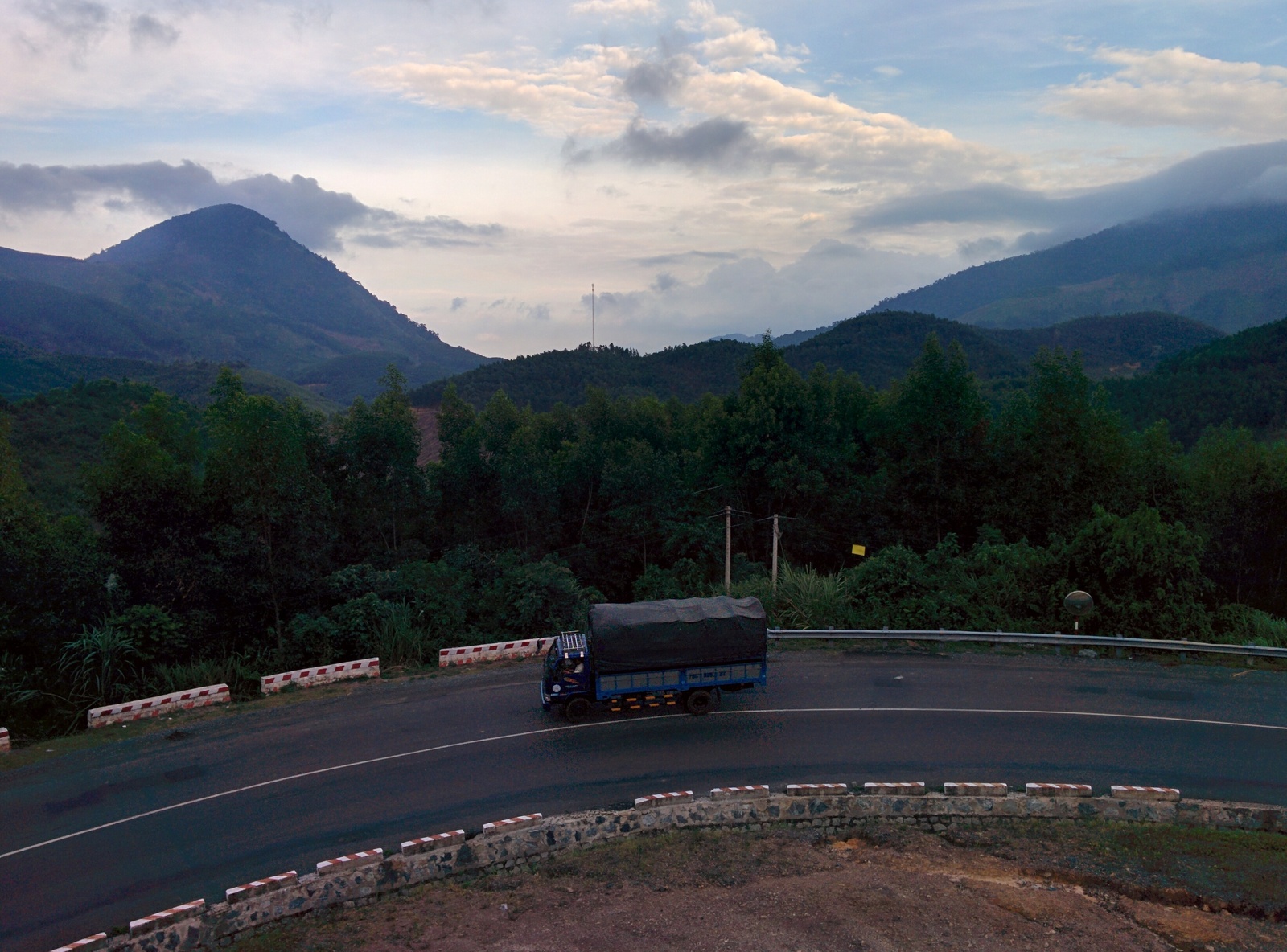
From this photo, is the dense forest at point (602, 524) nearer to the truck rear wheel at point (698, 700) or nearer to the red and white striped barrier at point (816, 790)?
the truck rear wheel at point (698, 700)

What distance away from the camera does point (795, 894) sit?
12898 mm

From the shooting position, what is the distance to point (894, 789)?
16.1m

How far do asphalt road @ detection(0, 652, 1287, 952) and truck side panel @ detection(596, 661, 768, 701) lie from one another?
97cm

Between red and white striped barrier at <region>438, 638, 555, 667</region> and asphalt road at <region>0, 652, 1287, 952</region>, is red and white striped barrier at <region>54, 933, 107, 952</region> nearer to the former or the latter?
asphalt road at <region>0, 652, 1287, 952</region>

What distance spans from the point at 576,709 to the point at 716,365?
11261 cm

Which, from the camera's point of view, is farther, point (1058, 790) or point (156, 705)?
point (156, 705)

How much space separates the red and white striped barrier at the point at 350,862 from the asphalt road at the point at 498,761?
0.77 metres

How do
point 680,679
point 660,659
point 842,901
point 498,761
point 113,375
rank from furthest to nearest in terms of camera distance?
point 113,375, point 680,679, point 660,659, point 498,761, point 842,901

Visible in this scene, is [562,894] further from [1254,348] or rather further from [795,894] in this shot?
[1254,348]

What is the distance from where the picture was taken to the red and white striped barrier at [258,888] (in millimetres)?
12906

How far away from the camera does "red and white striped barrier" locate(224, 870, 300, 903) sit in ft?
42.3

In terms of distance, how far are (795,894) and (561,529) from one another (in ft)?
125

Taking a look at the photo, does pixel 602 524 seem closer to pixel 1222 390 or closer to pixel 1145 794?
pixel 1145 794

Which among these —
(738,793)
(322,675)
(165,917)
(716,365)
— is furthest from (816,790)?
(716,365)
